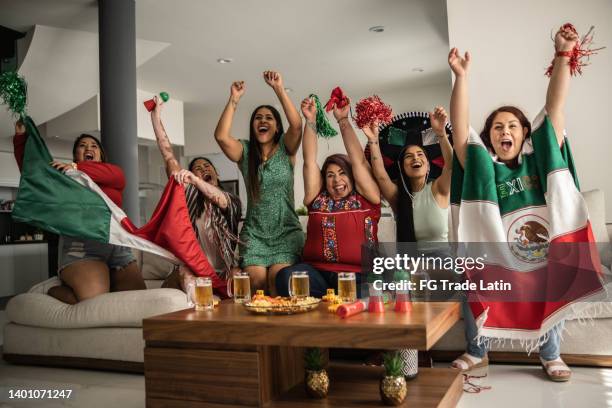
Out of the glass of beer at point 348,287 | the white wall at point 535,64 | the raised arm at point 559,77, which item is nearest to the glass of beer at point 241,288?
the glass of beer at point 348,287

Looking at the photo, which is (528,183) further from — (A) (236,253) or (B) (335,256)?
(A) (236,253)

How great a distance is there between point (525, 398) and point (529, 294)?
0.46 meters

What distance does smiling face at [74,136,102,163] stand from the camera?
11.6 ft

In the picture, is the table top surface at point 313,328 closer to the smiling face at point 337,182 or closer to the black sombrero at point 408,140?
Result: the smiling face at point 337,182

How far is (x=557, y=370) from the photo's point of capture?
2.43 metres

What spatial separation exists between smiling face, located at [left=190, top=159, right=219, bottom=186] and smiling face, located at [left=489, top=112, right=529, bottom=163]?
1.68m

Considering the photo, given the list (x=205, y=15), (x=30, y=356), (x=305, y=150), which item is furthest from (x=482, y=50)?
(x=30, y=356)

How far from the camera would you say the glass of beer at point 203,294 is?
2.24 meters

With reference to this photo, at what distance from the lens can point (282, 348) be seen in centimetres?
213

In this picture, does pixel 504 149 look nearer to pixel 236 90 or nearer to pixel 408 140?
pixel 408 140

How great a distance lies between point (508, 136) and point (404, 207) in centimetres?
66

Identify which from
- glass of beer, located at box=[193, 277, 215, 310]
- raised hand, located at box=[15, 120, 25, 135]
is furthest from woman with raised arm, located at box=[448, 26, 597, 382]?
raised hand, located at box=[15, 120, 25, 135]

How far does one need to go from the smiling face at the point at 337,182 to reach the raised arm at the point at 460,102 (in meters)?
0.60

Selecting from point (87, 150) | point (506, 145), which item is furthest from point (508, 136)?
point (87, 150)
